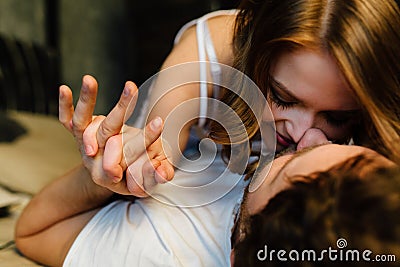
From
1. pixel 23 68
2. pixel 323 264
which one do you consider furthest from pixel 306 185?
pixel 23 68

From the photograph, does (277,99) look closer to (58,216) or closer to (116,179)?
(116,179)

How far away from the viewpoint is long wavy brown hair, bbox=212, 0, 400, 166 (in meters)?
1.00

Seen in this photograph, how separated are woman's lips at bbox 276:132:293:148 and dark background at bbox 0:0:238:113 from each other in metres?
2.09

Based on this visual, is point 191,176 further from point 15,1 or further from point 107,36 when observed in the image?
point 107,36

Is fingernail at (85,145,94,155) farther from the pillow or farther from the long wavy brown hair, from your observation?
the pillow

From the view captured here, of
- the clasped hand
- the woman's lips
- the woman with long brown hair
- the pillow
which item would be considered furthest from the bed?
Result: the woman's lips

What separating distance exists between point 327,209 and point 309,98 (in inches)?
14.3

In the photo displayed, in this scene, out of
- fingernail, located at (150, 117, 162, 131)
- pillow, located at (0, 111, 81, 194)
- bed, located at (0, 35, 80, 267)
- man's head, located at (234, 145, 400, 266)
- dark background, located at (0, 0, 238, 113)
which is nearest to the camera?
man's head, located at (234, 145, 400, 266)

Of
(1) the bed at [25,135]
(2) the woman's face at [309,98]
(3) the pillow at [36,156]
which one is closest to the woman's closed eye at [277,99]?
(2) the woman's face at [309,98]

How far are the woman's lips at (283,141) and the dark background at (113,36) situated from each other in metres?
2.09

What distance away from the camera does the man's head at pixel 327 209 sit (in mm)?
690

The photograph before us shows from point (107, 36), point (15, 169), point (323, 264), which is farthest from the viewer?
point (107, 36)

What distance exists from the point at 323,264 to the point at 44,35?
8.46ft

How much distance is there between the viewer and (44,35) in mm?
3014
